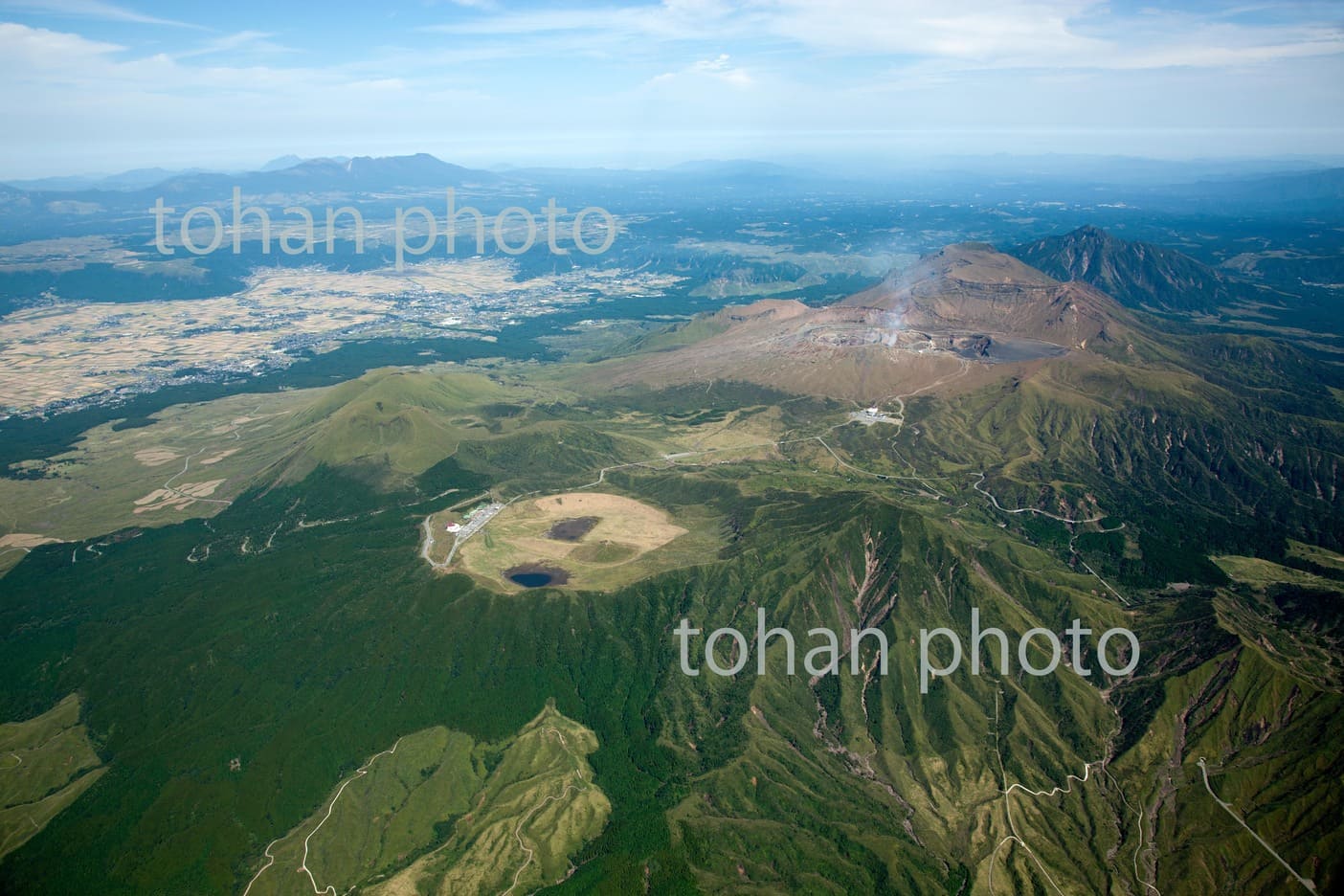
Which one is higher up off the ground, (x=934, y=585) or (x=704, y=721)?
(x=934, y=585)

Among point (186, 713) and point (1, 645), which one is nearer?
point (186, 713)

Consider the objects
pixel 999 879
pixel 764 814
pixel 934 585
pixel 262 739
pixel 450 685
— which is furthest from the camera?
pixel 934 585

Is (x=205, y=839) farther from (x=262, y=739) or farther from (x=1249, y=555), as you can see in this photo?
(x=1249, y=555)

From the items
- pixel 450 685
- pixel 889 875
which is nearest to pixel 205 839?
pixel 450 685

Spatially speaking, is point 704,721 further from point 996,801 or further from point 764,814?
point 996,801

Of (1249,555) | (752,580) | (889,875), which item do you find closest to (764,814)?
(889,875)

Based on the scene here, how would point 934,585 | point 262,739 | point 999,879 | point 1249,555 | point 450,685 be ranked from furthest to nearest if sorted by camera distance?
1. point 1249,555
2. point 934,585
3. point 450,685
4. point 262,739
5. point 999,879

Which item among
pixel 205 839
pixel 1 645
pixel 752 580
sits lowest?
pixel 205 839

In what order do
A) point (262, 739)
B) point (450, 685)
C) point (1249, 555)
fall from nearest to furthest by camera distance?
point (262, 739), point (450, 685), point (1249, 555)

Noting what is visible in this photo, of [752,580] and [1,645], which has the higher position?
[752,580]
